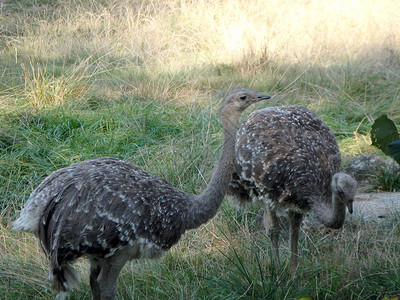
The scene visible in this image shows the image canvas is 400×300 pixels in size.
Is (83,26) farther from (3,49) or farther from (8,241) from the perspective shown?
(8,241)

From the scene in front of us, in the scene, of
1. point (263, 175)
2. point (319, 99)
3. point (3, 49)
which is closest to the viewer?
point (263, 175)

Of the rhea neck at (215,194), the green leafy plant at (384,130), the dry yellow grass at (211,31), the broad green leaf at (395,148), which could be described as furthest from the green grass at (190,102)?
the broad green leaf at (395,148)

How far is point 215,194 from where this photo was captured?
3998 mm

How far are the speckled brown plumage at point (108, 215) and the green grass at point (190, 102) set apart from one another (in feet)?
1.29

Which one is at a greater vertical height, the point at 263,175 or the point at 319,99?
the point at 263,175

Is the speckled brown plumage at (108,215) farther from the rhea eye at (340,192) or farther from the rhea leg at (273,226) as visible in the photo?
the rhea leg at (273,226)

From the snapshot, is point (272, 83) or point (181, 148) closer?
point (181, 148)

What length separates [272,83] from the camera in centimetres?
850

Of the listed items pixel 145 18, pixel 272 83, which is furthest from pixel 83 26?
pixel 272 83

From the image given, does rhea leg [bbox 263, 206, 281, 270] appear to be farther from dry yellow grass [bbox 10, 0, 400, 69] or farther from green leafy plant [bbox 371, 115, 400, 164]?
dry yellow grass [bbox 10, 0, 400, 69]

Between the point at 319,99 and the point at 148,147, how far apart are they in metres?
2.50

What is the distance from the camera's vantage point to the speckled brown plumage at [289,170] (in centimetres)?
454

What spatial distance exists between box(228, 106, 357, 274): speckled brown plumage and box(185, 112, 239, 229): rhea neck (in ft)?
2.11

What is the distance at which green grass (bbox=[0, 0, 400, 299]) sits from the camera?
4.27 meters
